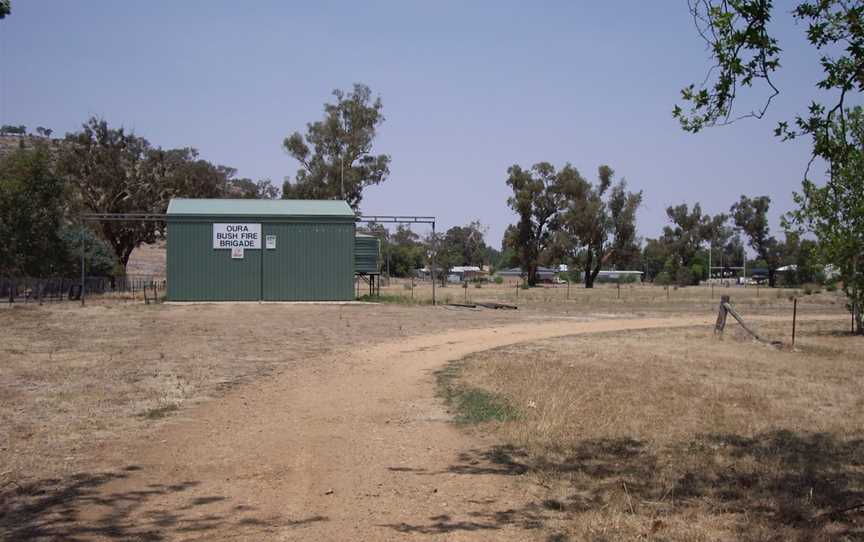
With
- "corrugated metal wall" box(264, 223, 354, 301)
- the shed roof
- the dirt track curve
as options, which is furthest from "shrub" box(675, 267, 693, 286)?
the dirt track curve

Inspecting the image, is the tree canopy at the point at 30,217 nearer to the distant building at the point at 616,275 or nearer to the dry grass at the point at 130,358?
the dry grass at the point at 130,358

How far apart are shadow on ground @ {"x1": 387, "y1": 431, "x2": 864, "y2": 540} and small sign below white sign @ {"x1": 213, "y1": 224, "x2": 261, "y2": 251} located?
106ft

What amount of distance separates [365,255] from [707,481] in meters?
35.7

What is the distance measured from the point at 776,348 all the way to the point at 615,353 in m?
5.34

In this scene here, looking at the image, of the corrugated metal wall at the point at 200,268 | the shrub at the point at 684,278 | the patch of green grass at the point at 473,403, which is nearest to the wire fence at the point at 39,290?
the corrugated metal wall at the point at 200,268

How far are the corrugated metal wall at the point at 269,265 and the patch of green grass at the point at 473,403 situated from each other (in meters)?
26.7

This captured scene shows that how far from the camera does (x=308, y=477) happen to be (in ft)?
24.4

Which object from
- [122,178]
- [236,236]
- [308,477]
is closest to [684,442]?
[308,477]

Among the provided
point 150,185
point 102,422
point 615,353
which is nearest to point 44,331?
point 102,422

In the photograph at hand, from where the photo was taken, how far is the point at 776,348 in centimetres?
2089

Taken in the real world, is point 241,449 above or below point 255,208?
below

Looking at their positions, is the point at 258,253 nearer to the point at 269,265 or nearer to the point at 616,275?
the point at 269,265

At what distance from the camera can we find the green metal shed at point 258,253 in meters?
39.0

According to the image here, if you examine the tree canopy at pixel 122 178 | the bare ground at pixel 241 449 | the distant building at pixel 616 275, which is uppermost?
the tree canopy at pixel 122 178
